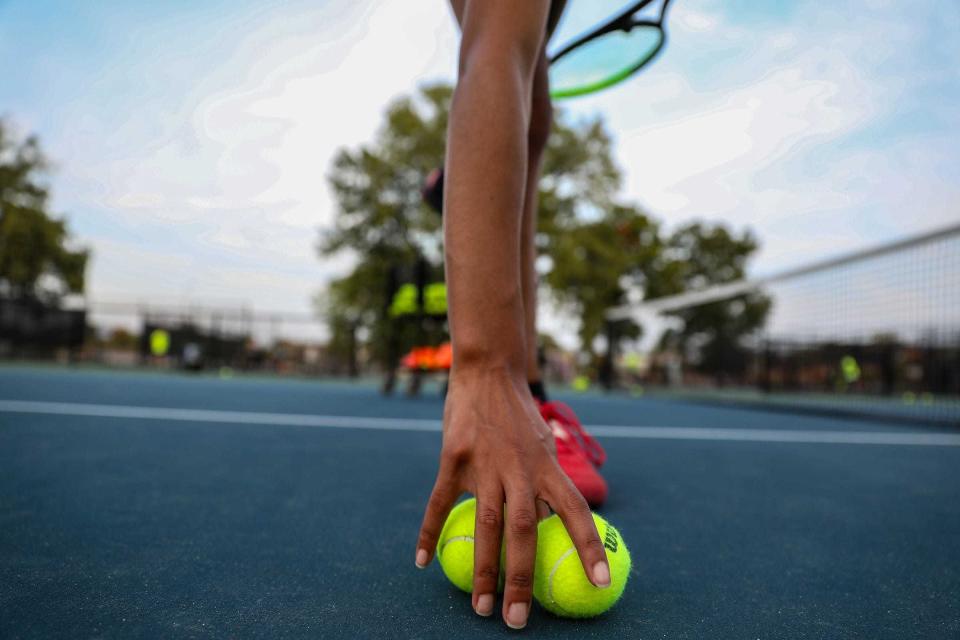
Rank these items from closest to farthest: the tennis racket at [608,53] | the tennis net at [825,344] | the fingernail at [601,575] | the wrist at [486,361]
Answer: the fingernail at [601,575] < the wrist at [486,361] < the tennis racket at [608,53] < the tennis net at [825,344]

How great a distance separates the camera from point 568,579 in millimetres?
723

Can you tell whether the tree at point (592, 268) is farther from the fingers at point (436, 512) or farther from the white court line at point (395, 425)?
the fingers at point (436, 512)

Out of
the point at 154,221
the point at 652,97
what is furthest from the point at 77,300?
the point at 652,97

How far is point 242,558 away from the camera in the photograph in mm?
926

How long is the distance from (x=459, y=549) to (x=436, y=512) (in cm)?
12

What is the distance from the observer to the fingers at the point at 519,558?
67 cm

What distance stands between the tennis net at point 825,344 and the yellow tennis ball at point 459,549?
5.95 meters

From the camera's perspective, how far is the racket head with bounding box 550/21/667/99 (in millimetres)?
2555

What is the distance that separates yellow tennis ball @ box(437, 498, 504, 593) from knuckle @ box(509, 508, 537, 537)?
0.11 meters

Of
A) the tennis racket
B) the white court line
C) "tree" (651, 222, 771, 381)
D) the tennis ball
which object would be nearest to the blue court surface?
the tennis ball

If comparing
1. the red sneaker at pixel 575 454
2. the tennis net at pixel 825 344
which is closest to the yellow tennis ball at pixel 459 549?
the red sneaker at pixel 575 454

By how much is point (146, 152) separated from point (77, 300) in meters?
9.83

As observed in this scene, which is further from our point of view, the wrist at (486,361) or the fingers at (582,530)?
the wrist at (486,361)

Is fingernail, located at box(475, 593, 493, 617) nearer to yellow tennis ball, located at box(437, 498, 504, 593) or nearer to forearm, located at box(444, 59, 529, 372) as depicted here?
yellow tennis ball, located at box(437, 498, 504, 593)
